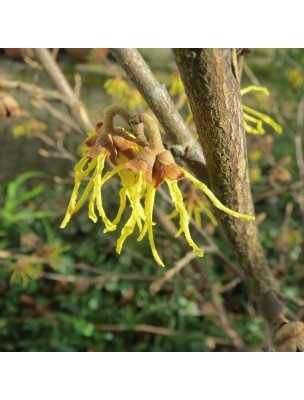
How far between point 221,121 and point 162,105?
0.34 feet

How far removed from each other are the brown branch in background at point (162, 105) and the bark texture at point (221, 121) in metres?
0.04

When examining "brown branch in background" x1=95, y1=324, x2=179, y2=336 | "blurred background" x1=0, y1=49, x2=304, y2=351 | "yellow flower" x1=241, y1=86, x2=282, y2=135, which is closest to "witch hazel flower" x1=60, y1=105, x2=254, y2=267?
"yellow flower" x1=241, y1=86, x2=282, y2=135

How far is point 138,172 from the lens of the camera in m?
0.52

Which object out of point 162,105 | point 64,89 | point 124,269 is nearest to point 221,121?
point 162,105

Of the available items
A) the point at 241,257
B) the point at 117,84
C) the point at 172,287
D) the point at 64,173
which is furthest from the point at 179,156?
the point at 64,173

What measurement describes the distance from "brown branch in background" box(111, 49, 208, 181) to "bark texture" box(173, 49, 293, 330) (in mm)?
45

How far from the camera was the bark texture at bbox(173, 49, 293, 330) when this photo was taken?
479 millimetres

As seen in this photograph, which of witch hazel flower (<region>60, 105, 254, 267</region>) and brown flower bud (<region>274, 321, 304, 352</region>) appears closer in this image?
witch hazel flower (<region>60, 105, 254, 267</region>)

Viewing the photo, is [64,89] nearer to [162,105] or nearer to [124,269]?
[162,105]

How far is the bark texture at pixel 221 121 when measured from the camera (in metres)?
0.48

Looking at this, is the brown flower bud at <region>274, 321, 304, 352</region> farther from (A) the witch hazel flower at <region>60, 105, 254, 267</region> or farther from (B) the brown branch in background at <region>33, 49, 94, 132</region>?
(B) the brown branch in background at <region>33, 49, 94, 132</region>

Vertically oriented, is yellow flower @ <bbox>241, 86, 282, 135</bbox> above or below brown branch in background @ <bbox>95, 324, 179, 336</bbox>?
above
